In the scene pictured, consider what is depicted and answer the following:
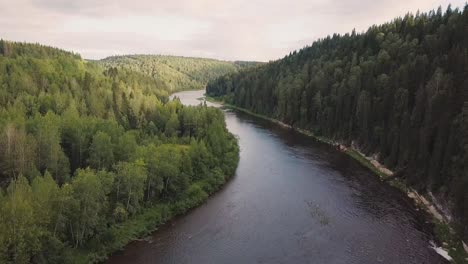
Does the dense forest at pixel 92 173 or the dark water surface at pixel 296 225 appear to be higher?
the dense forest at pixel 92 173

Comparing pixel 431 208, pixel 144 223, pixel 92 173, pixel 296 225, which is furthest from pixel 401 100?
pixel 92 173

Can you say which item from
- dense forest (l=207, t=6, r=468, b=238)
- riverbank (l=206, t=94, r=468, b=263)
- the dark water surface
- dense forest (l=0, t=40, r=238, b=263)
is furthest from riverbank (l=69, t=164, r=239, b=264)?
dense forest (l=207, t=6, r=468, b=238)

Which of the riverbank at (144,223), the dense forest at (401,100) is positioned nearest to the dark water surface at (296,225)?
the riverbank at (144,223)

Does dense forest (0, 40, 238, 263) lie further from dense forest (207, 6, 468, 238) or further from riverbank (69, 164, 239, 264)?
dense forest (207, 6, 468, 238)

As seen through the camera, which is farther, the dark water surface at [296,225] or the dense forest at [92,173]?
the dark water surface at [296,225]

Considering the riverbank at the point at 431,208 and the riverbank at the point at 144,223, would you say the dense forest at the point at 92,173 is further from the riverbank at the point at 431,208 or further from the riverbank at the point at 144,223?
the riverbank at the point at 431,208

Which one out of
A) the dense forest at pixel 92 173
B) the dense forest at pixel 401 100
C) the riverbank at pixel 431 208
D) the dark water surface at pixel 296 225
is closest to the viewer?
the dense forest at pixel 92 173

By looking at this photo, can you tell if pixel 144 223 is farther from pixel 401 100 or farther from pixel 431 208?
pixel 401 100
